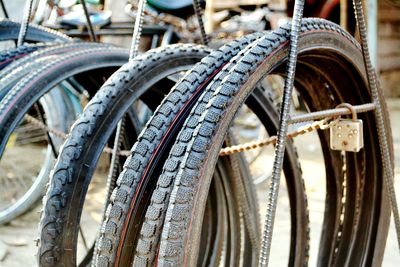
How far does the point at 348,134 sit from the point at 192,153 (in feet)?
1.70

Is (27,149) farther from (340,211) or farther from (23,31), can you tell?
(340,211)

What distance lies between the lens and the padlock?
4.69 feet

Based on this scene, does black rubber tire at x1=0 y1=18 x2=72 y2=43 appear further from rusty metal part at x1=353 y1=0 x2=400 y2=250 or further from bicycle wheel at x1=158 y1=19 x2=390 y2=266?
rusty metal part at x1=353 y1=0 x2=400 y2=250

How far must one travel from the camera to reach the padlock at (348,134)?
143cm

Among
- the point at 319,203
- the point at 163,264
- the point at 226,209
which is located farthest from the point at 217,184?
the point at 319,203

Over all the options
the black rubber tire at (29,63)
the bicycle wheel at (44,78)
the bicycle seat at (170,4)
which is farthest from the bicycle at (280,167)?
the bicycle seat at (170,4)

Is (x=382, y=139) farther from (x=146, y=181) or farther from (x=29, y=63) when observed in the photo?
(x=29, y=63)

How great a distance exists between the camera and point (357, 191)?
1860 mm

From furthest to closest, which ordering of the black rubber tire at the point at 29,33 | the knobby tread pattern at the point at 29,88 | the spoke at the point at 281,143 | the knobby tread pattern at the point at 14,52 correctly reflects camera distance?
the black rubber tire at the point at 29,33 < the knobby tread pattern at the point at 14,52 < the knobby tread pattern at the point at 29,88 < the spoke at the point at 281,143

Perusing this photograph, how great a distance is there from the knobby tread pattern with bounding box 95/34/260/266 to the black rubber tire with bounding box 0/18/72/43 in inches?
54.3

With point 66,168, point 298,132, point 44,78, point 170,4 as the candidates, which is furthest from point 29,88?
point 170,4

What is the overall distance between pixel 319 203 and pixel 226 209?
4.96 feet

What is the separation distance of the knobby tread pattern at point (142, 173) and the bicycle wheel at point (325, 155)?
0.06 metres

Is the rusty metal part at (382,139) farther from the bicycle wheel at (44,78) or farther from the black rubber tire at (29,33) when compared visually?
the black rubber tire at (29,33)
